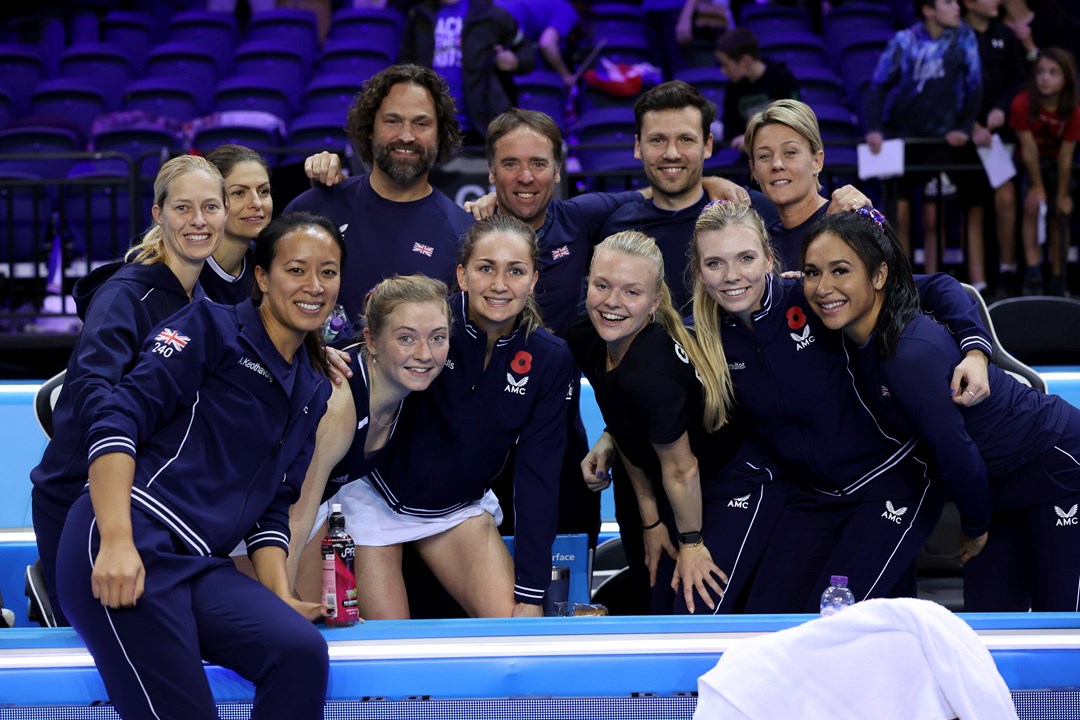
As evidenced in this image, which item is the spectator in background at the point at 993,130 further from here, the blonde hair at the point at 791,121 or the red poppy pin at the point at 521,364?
the red poppy pin at the point at 521,364

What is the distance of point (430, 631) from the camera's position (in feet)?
8.41

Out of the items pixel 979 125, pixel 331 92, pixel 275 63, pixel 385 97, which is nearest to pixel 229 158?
pixel 385 97

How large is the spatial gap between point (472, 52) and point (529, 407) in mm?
3648

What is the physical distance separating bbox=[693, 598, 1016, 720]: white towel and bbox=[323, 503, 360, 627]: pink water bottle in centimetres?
103

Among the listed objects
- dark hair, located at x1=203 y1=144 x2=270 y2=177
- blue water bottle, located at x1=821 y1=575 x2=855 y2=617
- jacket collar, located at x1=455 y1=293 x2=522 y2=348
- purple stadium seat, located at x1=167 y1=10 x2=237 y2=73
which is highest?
purple stadium seat, located at x1=167 y1=10 x2=237 y2=73

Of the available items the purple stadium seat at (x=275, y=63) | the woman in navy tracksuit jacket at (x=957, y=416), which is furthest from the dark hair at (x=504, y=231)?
the purple stadium seat at (x=275, y=63)

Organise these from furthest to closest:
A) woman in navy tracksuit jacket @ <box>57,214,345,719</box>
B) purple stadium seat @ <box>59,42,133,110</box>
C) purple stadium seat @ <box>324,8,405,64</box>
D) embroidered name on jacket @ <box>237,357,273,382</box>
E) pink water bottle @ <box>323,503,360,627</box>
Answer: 1. purple stadium seat @ <box>324,8,405,64</box>
2. purple stadium seat @ <box>59,42,133,110</box>
3. pink water bottle @ <box>323,503,360,627</box>
4. embroidered name on jacket @ <box>237,357,273,382</box>
5. woman in navy tracksuit jacket @ <box>57,214,345,719</box>

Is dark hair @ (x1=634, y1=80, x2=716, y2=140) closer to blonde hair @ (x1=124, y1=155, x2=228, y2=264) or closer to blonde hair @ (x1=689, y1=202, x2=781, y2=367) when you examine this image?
blonde hair @ (x1=689, y1=202, x2=781, y2=367)

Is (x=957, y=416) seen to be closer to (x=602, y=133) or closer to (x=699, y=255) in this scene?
(x=699, y=255)

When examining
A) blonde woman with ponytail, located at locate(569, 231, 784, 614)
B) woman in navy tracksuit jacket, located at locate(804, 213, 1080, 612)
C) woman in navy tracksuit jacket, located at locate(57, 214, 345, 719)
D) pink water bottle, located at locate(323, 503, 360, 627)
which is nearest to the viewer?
woman in navy tracksuit jacket, located at locate(57, 214, 345, 719)

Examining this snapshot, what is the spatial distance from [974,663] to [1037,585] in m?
1.43

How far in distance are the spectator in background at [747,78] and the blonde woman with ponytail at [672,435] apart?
311 centimetres

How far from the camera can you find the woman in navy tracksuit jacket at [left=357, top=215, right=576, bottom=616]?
327 centimetres

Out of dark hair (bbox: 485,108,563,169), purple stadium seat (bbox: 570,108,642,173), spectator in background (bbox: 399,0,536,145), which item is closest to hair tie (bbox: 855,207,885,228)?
dark hair (bbox: 485,108,563,169)
